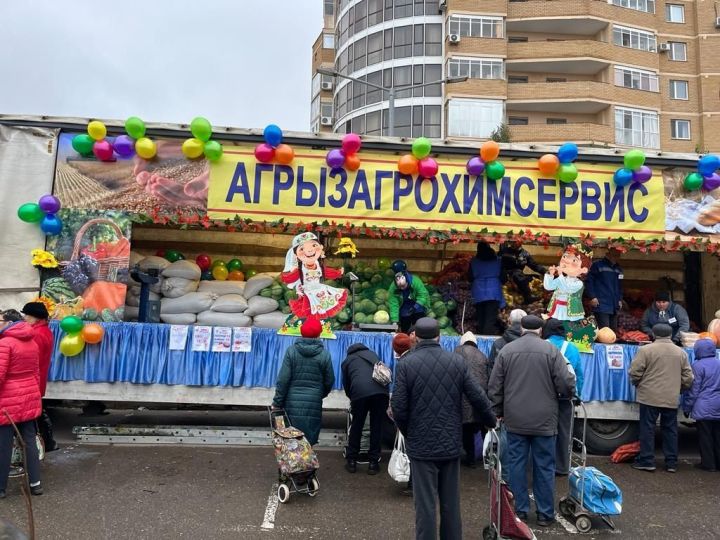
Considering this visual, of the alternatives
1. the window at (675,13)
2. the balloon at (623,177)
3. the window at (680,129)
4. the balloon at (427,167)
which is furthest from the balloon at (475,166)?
the window at (675,13)

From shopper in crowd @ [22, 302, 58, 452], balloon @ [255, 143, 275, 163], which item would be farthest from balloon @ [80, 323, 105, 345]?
balloon @ [255, 143, 275, 163]

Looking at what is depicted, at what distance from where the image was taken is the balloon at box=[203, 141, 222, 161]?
7020 mm

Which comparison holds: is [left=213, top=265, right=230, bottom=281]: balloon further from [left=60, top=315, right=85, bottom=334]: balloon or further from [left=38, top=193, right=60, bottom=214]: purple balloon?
[left=38, top=193, right=60, bottom=214]: purple balloon

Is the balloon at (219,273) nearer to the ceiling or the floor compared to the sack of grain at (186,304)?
nearer to the ceiling

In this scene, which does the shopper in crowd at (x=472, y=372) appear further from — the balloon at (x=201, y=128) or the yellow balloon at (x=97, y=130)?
the yellow balloon at (x=97, y=130)

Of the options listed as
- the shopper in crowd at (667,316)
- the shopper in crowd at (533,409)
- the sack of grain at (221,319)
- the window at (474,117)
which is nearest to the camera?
the shopper in crowd at (533,409)

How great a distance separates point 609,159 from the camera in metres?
7.45

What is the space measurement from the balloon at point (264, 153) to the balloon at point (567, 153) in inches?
153

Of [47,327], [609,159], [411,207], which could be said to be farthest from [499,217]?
[47,327]

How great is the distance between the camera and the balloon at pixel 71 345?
6.55m

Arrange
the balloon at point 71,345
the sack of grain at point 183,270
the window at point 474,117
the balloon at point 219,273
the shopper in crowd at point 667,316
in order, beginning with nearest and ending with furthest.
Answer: the balloon at point 71,345
the shopper in crowd at point 667,316
the sack of grain at point 183,270
the balloon at point 219,273
the window at point 474,117

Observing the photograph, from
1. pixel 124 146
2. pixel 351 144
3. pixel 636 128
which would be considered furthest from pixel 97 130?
pixel 636 128

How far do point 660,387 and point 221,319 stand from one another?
224 inches

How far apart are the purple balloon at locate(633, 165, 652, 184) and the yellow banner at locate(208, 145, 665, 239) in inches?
4.8
